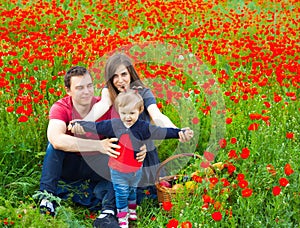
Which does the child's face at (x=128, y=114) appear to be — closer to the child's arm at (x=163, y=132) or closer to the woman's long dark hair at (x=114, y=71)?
the child's arm at (x=163, y=132)

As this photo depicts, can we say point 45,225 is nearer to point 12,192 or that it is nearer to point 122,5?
point 12,192

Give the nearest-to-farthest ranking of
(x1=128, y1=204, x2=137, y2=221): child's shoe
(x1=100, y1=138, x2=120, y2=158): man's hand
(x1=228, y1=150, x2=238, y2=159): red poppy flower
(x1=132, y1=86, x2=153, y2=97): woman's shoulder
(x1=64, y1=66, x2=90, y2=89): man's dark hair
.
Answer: (x1=228, y1=150, x2=238, y2=159): red poppy flower → (x1=100, y1=138, x2=120, y2=158): man's hand → (x1=128, y1=204, x2=137, y2=221): child's shoe → (x1=64, y1=66, x2=90, y2=89): man's dark hair → (x1=132, y1=86, x2=153, y2=97): woman's shoulder

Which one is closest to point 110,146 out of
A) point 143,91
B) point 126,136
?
point 126,136

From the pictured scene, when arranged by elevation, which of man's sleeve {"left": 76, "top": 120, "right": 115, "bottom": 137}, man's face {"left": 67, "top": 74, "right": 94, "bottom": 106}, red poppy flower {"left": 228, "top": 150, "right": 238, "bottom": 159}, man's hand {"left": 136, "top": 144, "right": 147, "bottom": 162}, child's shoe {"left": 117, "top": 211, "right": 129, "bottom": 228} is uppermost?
man's face {"left": 67, "top": 74, "right": 94, "bottom": 106}

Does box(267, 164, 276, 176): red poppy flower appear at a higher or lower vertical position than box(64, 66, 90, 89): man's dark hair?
lower

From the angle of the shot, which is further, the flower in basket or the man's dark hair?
the man's dark hair

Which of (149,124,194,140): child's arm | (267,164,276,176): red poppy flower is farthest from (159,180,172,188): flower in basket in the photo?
(267,164,276,176): red poppy flower

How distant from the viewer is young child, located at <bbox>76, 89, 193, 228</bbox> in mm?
3570

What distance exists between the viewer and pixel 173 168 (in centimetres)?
440

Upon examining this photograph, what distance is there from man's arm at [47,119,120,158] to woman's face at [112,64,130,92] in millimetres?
533

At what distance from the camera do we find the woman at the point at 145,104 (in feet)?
13.3

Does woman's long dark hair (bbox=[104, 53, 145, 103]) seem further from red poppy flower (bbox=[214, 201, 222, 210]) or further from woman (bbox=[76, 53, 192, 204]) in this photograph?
red poppy flower (bbox=[214, 201, 222, 210])

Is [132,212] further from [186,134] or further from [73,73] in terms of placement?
[73,73]

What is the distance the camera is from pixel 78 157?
4.11 m
